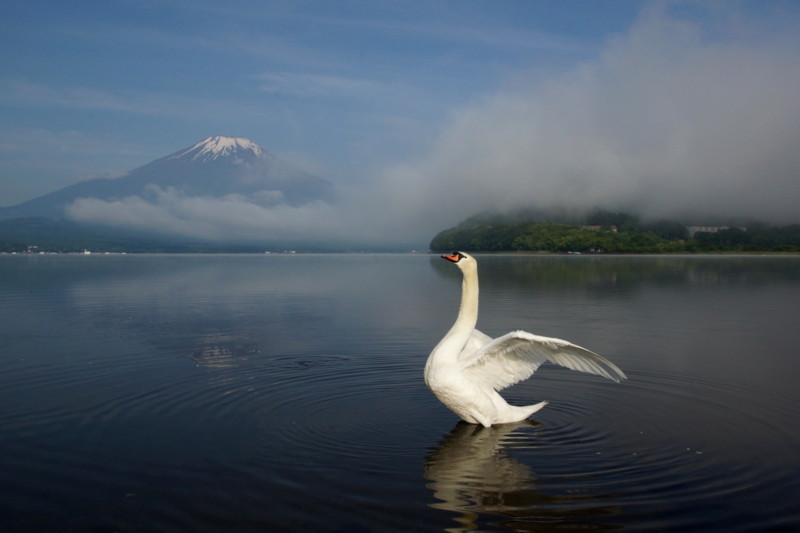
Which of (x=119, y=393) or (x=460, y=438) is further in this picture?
(x=119, y=393)

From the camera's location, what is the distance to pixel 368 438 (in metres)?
10.5

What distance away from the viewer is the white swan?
10312mm

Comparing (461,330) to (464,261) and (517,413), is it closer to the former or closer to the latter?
(464,261)

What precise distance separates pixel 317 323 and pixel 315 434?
48.3 feet

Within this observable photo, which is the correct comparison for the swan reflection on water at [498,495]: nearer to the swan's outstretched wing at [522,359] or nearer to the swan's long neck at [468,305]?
the swan's outstretched wing at [522,359]

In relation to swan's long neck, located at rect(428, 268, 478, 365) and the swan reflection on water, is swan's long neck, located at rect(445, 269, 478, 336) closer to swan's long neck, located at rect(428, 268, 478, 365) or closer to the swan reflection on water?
swan's long neck, located at rect(428, 268, 478, 365)

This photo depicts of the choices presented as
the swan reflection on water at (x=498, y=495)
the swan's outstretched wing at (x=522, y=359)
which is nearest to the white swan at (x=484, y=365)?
the swan's outstretched wing at (x=522, y=359)

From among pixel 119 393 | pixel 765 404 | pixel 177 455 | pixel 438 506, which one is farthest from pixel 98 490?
pixel 765 404

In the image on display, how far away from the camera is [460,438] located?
35.5ft

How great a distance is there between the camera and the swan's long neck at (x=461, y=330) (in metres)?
10.9

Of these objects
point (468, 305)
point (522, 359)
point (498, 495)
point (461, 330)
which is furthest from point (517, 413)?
point (498, 495)

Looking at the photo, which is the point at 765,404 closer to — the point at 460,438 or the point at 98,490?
the point at 460,438

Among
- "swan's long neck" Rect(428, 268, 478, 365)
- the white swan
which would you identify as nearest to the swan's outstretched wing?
the white swan

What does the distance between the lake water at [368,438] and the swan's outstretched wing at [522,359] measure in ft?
3.43
